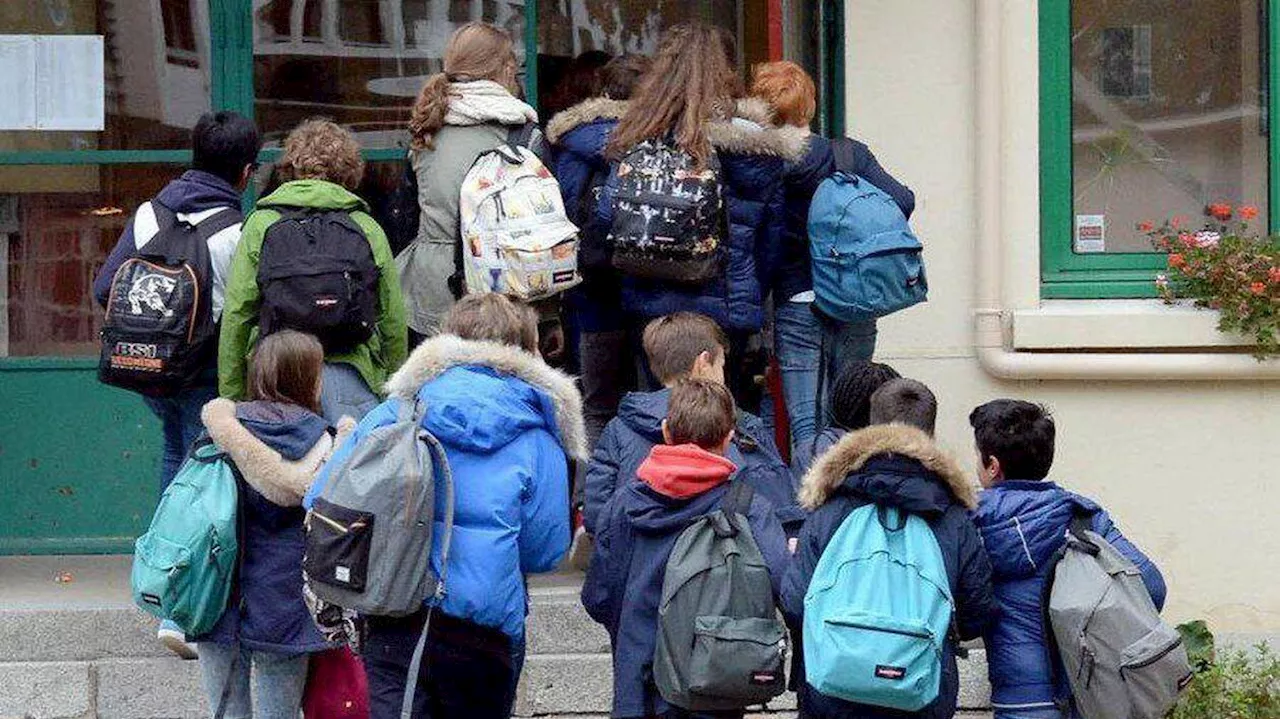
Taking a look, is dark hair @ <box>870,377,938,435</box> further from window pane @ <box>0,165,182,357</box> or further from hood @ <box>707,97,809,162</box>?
window pane @ <box>0,165,182,357</box>

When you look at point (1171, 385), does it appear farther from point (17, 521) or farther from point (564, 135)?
point (17, 521)

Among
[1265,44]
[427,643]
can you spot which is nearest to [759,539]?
[427,643]

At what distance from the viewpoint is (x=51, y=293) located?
8.82 metres

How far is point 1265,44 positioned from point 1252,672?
7.92 ft

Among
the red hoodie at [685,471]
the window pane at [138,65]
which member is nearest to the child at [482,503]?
the red hoodie at [685,471]

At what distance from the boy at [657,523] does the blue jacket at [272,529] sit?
3.12ft

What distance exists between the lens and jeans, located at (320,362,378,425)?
694 cm

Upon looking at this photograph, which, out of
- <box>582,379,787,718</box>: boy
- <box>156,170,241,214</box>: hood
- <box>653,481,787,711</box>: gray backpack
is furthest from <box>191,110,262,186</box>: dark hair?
<box>653,481,787,711</box>: gray backpack

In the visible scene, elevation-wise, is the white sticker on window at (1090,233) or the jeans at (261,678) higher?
the white sticker on window at (1090,233)

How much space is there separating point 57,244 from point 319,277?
8.08ft

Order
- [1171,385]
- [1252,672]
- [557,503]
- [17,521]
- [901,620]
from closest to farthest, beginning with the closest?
[901,620]
[557,503]
[1252,672]
[1171,385]
[17,521]

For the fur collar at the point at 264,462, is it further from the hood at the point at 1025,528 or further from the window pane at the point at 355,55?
the window pane at the point at 355,55

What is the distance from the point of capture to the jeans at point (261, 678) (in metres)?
6.35

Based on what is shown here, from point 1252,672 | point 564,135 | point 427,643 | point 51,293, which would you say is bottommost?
point 1252,672
